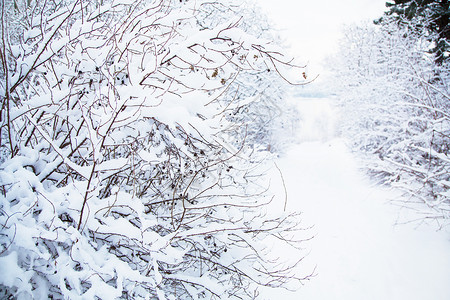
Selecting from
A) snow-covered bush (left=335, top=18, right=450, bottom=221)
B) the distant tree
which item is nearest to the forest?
snow-covered bush (left=335, top=18, right=450, bottom=221)

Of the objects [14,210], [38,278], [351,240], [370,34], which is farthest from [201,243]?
[370,34]

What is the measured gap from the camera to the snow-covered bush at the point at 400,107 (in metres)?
5.02

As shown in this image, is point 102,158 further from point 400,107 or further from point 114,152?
point 400,107

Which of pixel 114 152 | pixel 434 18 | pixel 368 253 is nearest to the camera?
pixel 114 152

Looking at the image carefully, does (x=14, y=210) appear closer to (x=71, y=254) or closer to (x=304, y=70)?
(x=71, y=254)

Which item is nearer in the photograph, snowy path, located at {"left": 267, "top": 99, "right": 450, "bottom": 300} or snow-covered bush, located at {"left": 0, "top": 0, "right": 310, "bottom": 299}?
snow-covered bush, located at {"left": 0, "top": 0, "right": 310, "bottom": 299}

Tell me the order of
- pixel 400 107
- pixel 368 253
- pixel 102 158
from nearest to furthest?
pixel 102 158 < pixel 368 253 < pixel 400 107

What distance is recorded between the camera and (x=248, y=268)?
210 cm

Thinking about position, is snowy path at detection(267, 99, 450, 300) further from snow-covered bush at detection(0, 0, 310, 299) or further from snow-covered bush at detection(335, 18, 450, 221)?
snow-covered bush at detection(0, 0, 310, 299)

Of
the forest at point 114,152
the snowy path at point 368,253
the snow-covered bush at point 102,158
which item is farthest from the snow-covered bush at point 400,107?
the snow-covered bush at point 102,158

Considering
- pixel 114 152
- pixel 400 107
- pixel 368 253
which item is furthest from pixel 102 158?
pixel 400 107

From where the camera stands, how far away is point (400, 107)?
26.7ft

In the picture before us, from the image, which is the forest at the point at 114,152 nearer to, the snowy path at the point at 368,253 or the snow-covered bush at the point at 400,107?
the snowy path at the point at 368,253

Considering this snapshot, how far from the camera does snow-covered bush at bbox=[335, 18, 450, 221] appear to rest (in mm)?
5016
